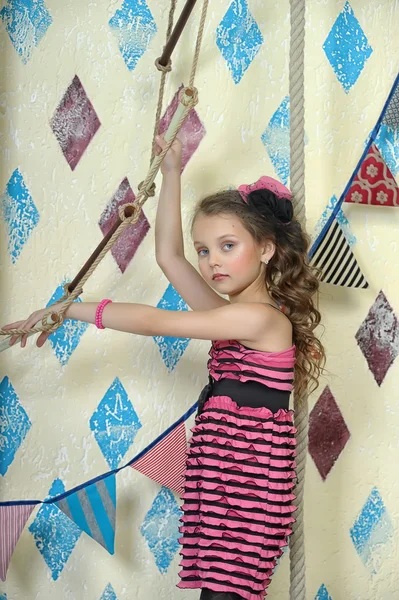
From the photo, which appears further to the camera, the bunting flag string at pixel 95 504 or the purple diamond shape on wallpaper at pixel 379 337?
the purple diamond shape on wallpaper at pixel 379 337

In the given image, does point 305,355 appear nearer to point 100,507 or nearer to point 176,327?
point 176,327

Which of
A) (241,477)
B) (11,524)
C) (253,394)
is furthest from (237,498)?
(11,524)

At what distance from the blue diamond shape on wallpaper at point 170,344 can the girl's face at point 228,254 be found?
29cm

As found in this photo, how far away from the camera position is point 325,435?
147cm

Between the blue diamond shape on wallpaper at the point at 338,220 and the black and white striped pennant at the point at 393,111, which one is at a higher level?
the black and white striped pennant at the point at 393,111

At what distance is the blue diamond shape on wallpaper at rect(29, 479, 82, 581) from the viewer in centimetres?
144

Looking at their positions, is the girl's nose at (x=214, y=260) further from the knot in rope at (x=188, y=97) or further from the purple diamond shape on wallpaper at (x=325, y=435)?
the purple diamond shape on wallpaper at (x=325, y=435)

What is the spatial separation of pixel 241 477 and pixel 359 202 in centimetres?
57

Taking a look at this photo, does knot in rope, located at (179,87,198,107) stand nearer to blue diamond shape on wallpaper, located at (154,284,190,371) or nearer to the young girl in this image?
the young girl

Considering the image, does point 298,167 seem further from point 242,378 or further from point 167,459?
point 167,459

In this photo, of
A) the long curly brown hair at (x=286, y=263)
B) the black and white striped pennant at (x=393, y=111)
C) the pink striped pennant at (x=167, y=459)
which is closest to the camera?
the long curly brown hair at (x=286, y=263)

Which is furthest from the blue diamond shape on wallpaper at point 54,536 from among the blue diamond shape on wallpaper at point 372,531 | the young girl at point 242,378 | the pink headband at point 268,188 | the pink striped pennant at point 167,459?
the pink headband at point 268,188

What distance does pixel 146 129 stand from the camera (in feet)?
4.73

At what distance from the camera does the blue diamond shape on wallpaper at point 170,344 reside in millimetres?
1442
